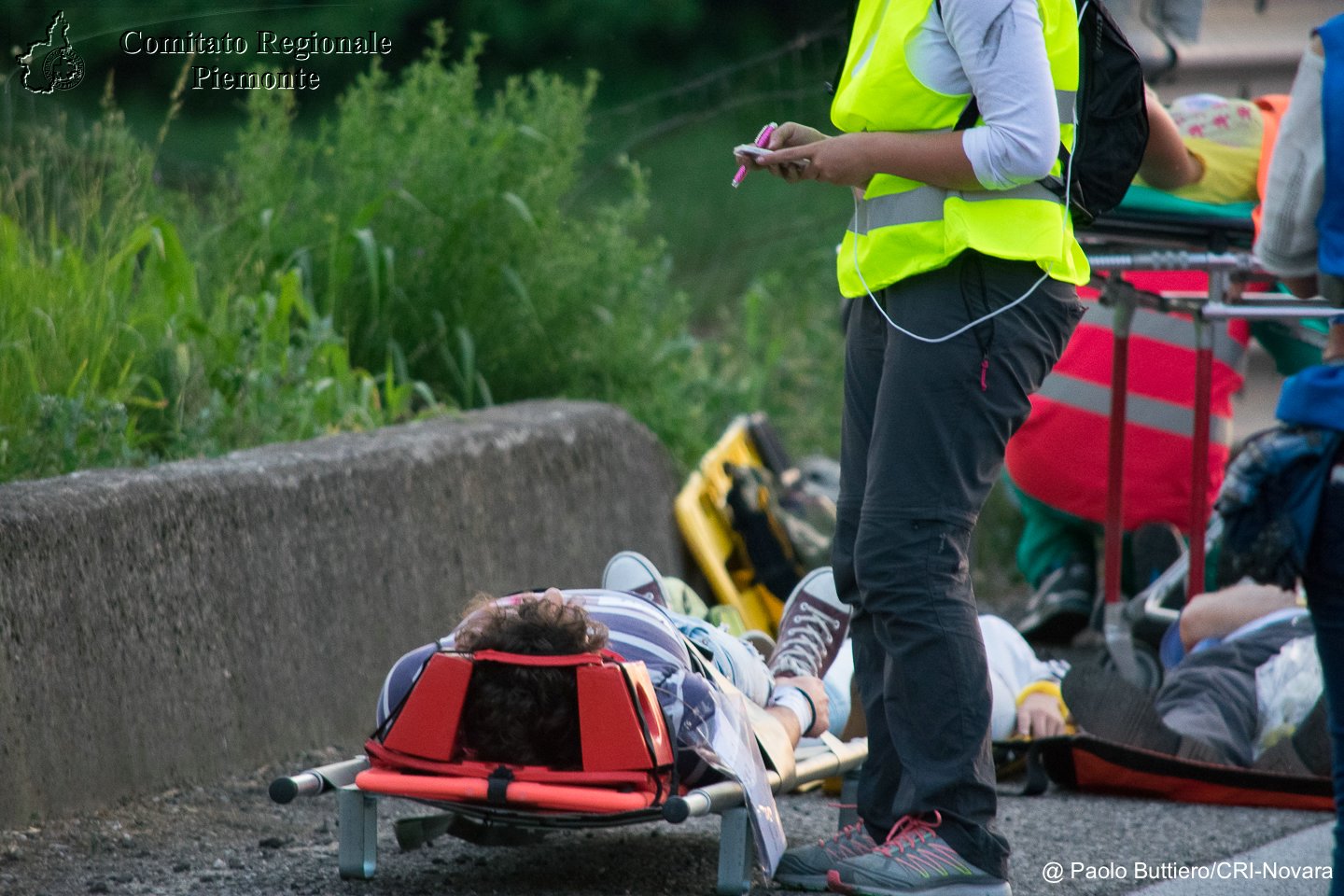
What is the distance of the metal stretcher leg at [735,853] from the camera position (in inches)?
105

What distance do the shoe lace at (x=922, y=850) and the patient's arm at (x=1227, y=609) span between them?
1.93 metres

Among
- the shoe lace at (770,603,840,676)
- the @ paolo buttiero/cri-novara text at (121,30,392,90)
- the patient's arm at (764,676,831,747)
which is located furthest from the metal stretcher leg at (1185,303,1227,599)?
the @ paolo buttiero/cri-novara text at (121,30,392,90)

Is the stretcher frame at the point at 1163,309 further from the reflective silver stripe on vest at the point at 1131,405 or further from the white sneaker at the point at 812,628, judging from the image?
the white sneaker at the point at 812,628

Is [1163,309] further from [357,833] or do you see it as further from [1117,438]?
[357,833]

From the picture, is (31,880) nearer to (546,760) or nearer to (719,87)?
(546,760)

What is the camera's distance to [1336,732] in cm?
220

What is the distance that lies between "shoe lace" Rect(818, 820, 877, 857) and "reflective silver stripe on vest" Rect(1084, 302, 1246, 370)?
2848 mm

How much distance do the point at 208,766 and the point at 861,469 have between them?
4.97ft

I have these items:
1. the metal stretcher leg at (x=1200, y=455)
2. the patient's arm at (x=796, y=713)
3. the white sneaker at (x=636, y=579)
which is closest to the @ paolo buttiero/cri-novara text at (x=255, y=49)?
the white sneaker at (x=636, y=579)

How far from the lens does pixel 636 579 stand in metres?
3.65

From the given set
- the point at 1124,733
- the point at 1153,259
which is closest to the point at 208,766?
the point at 1124,733

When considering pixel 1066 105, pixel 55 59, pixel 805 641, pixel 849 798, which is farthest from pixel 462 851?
pixel 55 59

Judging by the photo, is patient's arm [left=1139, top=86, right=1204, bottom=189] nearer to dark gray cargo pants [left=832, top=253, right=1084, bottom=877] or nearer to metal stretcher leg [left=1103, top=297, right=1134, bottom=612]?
dark gray cargo pants [left=832, top=253, right=1084, bottom=877]

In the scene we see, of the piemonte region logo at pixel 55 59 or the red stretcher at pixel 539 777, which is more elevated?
the piemonte region logo at pixel 55 59
